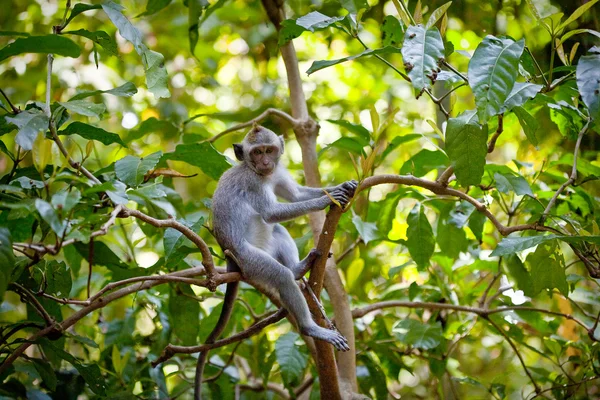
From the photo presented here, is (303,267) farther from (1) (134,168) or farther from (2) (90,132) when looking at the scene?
(2) (90,132)

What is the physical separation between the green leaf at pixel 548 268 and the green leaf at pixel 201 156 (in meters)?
1.88

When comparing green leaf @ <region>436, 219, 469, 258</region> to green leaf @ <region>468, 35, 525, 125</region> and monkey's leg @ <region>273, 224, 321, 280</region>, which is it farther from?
green leaf @ <region>468, 35, 525, 125</region>

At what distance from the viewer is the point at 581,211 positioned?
156 inches

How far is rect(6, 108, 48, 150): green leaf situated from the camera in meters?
2.43

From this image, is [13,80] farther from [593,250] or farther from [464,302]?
[593,250]

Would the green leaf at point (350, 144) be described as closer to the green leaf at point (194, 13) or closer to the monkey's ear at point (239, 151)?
the monkey's ear at point (239, 151)

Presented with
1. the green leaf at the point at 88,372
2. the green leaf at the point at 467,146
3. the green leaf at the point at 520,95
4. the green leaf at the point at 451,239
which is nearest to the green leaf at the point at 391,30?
the green leaf at the point at 467,146

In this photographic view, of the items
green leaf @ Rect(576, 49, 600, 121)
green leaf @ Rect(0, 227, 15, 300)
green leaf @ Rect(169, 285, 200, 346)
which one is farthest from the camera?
green leaf @ Rect(169, 285, 200, 346)

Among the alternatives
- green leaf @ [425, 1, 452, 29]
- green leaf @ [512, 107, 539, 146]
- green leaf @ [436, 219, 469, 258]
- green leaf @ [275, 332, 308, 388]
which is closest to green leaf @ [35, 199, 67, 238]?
green leaf @ [425, 1, 452, 29]

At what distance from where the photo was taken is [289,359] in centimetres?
407

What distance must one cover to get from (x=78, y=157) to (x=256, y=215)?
2.22 meters

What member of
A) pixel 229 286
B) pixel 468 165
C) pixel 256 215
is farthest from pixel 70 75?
pixel 468 165

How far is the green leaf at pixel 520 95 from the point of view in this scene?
8.63 ft

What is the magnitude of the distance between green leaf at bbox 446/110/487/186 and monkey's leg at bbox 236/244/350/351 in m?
1.24
